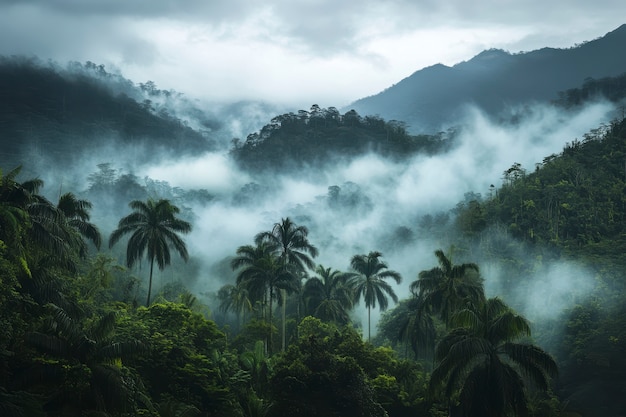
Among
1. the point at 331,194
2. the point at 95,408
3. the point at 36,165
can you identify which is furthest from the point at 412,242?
the point at 95,408

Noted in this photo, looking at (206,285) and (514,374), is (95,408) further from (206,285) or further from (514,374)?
(206,285)

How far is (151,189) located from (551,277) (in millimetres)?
106850

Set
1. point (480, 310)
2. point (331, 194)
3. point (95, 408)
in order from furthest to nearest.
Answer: point (331, 194) < point (480, 310) < point (95, 408)

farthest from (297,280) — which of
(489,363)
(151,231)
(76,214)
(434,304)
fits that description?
(489,363)

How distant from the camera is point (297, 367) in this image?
38.2m

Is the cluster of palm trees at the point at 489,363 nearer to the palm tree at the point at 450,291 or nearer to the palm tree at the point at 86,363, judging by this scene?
the palm tree at the point at 86,363

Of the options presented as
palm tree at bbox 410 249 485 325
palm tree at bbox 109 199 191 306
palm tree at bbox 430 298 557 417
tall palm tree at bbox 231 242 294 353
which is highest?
palm tree at bbox 109 199 191 306

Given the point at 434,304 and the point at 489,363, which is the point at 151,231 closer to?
the point at 434,304

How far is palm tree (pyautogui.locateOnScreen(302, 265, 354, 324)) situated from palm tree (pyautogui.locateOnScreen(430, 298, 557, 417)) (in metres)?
44.3

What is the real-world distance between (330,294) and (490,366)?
49882 millimetres

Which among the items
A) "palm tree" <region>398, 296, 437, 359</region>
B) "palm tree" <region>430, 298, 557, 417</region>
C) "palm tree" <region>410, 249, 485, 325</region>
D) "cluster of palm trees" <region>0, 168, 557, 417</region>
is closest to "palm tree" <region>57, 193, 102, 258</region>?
"cluster of palm trees" <region>0, 168, 557, 417</region>

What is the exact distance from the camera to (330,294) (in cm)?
7938

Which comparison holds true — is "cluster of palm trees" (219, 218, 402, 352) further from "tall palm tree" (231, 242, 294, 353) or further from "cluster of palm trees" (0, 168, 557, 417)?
"cluster of palm trees" (0, 168, 557, 417)

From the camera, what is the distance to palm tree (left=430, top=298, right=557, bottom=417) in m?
29.5
